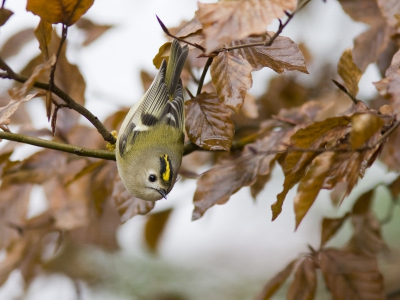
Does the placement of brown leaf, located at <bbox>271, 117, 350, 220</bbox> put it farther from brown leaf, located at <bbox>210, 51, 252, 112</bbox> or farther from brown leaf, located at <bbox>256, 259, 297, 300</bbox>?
brown leaf, located at <bbox>256, 259, 297, 300</bbox>

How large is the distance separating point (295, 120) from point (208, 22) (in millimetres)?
977

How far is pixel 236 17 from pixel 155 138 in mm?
1250

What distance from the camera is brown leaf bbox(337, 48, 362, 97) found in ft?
5.05

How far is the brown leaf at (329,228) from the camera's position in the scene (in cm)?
183

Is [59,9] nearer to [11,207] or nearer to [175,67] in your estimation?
[175,67]

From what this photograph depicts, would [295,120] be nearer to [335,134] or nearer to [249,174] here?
[249,174]

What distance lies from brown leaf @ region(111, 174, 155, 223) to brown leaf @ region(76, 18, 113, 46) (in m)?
0.86

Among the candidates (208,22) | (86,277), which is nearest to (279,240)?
(86,277)

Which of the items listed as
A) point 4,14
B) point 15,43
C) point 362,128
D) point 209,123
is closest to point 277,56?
point 209,123

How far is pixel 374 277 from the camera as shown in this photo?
174 cm

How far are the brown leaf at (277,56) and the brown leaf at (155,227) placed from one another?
1.48m

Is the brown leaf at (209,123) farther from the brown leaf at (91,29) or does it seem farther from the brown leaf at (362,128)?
the brown leaf at (91,29)

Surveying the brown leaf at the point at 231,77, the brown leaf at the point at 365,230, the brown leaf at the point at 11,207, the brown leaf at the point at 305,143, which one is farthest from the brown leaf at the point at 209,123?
the brown leaf at the point at 11,207

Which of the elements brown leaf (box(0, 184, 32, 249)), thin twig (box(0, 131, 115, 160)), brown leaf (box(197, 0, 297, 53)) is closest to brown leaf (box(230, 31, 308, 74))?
brown leaf (box(197, 0, 297, 53))
